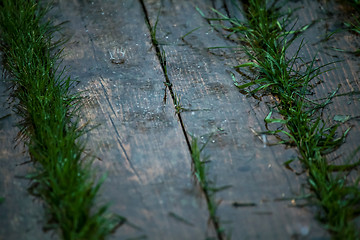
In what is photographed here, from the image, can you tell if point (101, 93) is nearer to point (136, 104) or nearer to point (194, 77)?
point (136, 104)

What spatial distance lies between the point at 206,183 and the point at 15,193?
30.8 inches

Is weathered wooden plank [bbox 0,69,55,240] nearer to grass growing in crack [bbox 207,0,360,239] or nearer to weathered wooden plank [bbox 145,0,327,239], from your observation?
weathered wooden plank [bbox 145,0,327,239]

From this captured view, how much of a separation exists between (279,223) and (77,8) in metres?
1.71

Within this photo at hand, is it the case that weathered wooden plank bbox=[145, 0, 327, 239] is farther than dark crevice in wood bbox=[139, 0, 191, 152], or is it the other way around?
dark crevice in wood bbox=[139, 0, 191, 152]

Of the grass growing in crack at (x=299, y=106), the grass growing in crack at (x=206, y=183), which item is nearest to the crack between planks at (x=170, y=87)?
the grass growing in crack at (x=206, y=183)

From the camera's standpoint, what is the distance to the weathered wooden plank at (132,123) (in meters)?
1.93

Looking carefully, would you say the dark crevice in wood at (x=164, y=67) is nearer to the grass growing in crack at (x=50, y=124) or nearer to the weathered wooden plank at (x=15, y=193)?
the grass growing in crack at (x=50, y=124)

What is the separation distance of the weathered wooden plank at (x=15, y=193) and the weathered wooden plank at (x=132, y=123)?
0.93 ft

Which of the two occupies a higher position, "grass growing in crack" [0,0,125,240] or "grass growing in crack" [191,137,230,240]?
"grass growing in crack" [0,0,125,240]

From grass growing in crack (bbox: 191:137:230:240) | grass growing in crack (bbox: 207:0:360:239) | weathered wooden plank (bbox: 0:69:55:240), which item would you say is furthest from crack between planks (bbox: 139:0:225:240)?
weathered wooden plank (bbox: 0:69:55:240)

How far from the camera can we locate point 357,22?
275 centimetres

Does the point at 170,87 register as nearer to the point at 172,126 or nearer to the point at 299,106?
the point at 172,126

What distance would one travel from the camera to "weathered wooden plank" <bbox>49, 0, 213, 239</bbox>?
193cm

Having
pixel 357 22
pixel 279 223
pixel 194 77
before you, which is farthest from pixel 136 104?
pixel 357 22
